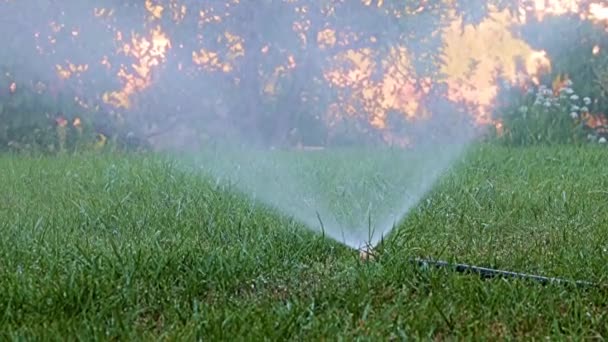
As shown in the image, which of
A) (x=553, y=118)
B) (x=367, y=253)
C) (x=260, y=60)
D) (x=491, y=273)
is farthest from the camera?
(x=553, y=118)

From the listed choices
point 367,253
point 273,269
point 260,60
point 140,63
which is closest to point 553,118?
point 260,60

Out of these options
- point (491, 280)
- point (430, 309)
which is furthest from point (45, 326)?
point (491, 280)

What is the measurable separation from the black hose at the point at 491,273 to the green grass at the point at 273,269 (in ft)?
0.12

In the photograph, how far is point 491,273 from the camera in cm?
202

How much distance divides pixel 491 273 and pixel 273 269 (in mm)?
495

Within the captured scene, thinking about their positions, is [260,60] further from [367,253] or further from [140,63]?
[367,253]

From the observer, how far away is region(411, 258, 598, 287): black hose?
75.3 inches

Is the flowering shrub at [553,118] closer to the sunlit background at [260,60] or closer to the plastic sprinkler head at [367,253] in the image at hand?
the sunlit background at [260,60]

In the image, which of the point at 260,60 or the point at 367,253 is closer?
the point at 367,253

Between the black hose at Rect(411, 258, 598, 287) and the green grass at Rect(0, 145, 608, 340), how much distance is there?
0.12 ft

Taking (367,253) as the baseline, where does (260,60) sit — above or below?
below

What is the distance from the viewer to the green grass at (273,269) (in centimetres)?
166

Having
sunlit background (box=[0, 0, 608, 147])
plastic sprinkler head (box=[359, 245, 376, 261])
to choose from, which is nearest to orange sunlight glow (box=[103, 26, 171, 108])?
sunlit background (box=[0, 0, 608, 147])

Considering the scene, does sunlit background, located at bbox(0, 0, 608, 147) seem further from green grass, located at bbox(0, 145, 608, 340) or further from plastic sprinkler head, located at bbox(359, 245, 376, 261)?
plastic sprinkler head, located at bbox(359, 245, 376, 261)
